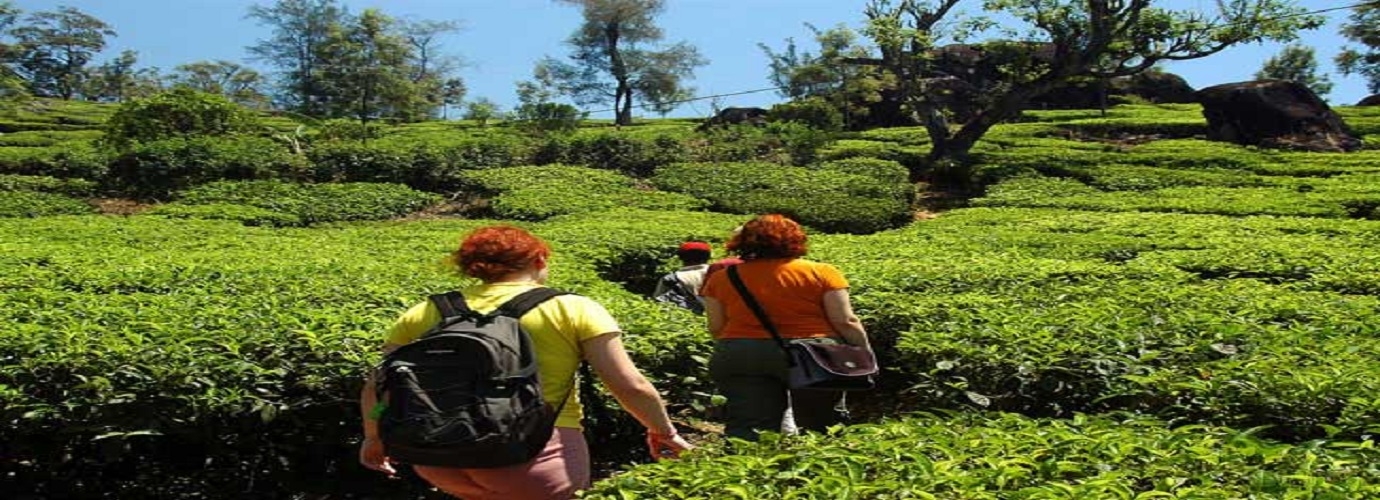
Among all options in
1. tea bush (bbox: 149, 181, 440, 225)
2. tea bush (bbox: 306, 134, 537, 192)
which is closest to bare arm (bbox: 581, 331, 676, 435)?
tea bush (bbox: 149, 181, 440, 225)

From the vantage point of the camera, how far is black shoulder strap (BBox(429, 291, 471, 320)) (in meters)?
2.86

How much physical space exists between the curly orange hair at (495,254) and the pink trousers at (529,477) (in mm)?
522

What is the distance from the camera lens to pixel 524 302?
295cm

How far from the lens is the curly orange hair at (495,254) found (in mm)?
3146

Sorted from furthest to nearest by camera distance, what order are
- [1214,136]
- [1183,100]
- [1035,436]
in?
[1183,100], [1214,136], [1035,436]

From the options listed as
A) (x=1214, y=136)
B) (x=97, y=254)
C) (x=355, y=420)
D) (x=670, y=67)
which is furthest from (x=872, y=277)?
(x=670, y=67)

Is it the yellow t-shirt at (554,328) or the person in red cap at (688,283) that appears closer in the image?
the yellow t-shirt at (554,328)

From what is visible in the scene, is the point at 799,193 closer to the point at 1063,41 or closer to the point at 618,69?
the point at 1063,41

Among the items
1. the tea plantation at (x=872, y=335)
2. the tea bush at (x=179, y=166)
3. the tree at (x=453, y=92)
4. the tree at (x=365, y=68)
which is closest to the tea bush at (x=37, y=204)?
the tea plantation at (x=872, y=335)

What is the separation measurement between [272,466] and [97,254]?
5.20 meters

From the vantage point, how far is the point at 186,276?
708 centimetres

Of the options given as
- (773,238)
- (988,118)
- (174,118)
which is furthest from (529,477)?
(174,118)

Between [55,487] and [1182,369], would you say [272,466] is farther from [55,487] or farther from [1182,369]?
[1182,369]

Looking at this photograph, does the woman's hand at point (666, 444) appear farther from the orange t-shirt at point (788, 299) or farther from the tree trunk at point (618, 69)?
the tree trunk at point (618, 69)
